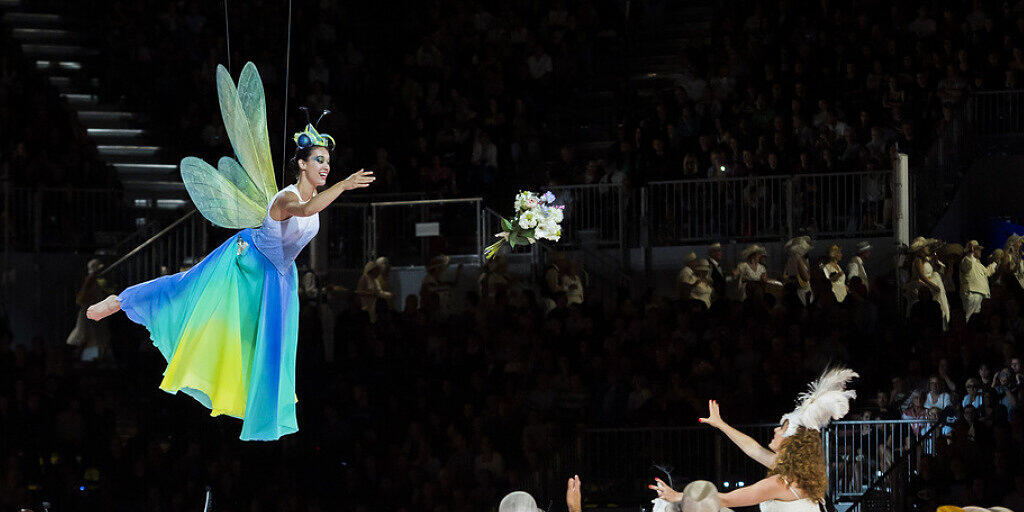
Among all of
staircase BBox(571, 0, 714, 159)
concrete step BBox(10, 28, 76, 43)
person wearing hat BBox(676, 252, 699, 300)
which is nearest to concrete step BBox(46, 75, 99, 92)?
concrete step BBox(10, 28, 76, 43)

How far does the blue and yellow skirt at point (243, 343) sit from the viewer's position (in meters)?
7.84

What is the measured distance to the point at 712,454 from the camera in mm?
12672

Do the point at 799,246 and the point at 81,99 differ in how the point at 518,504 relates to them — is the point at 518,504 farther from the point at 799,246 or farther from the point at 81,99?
the point at 81,99

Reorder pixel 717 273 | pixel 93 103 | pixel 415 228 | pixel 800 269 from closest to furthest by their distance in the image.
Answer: pixel 800 269 → pixel 717 273 → pixel 415 228 → pixel 93 103

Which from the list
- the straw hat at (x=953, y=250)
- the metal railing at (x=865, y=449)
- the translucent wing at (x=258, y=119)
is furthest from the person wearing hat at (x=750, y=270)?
the translucent wing at (x=258, y=119)

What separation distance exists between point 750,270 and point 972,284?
1759mm

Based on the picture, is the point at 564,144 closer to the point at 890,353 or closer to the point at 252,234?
the point at 890,353

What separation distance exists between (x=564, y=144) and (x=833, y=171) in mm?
3364

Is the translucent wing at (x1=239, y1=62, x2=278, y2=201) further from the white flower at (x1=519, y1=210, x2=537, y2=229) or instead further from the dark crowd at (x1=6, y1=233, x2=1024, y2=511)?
the dark crowd at (x1=6, y1=233, x2=1024, y2=511)

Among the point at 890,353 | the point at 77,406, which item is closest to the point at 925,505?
the point at 890,353

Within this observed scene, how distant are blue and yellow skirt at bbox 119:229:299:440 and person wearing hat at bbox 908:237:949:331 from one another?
6994 millimetres

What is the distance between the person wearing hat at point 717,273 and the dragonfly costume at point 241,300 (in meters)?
6.78

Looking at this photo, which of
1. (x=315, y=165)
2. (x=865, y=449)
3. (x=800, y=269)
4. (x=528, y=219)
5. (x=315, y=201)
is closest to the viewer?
(x=315, y=201)

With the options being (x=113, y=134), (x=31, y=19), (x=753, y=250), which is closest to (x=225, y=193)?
(x=753, y=250)
